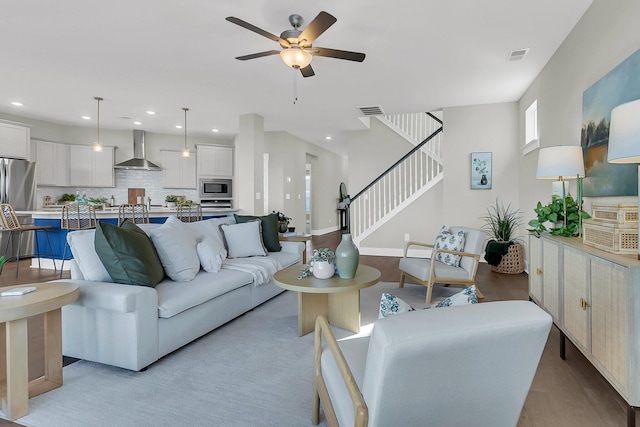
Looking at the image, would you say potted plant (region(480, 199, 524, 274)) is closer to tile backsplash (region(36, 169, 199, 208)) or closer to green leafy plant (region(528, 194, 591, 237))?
green leafy plant (region(528, 194, 591, 237))

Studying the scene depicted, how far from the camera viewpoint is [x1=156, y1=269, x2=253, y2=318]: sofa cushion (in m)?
2.38

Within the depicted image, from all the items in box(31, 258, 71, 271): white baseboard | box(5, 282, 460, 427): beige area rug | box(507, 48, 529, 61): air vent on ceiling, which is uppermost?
box(507, 48, 529, 61): air vent on ceiling

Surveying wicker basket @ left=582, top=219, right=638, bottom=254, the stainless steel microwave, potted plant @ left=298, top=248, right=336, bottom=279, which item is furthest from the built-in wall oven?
wicker basket @ left=582, top=219, right=638, bottom=254

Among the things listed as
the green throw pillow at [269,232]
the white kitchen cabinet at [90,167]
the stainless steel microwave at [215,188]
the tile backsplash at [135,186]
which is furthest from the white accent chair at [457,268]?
the white kitchen cabinet at [90,167]

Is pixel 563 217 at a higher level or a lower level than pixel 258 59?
lower

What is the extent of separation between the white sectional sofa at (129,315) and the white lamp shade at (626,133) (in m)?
2.62

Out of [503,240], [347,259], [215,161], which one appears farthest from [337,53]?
[215,161]

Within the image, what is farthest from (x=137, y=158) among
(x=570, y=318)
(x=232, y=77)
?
(x=570, y=318)

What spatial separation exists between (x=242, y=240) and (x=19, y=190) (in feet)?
17.4

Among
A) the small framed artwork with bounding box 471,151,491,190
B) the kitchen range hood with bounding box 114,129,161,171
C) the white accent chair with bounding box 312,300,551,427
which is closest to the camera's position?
the white accent chair with bounding box 312,300,551,427

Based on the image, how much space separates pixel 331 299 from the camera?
3.01 metres

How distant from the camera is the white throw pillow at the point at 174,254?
283 centimetres

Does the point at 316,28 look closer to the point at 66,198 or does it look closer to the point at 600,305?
the point at 600,305

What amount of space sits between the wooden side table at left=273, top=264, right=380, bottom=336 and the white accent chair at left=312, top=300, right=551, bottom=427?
5.09 feet
